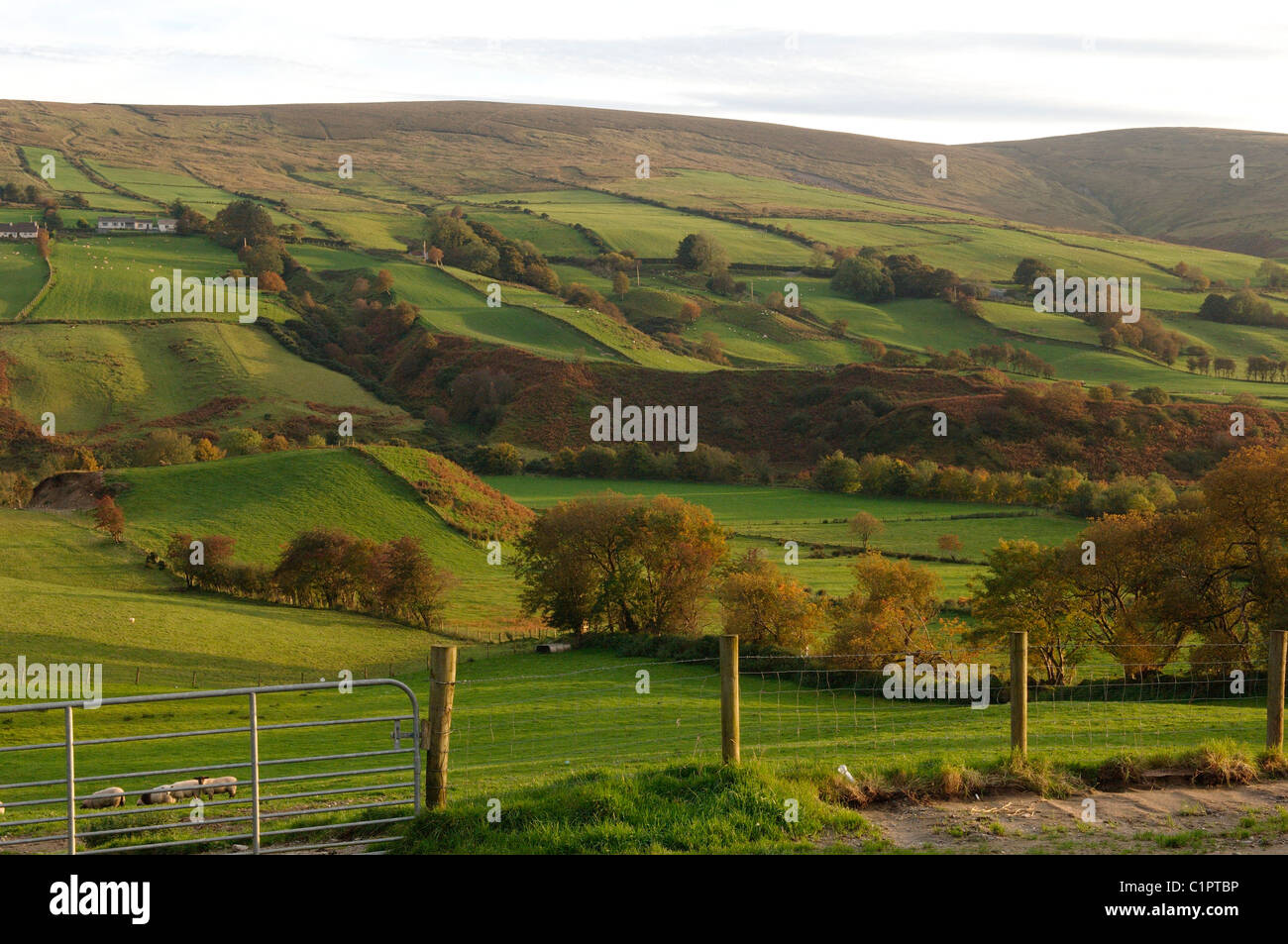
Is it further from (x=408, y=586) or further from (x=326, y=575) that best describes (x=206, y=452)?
(x=408, y=586)

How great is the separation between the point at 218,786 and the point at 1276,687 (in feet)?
45.2

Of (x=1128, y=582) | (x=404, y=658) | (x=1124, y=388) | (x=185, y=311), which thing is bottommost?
(x=404, y=658)

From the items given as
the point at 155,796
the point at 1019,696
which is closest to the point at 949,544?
the point at 1019,696

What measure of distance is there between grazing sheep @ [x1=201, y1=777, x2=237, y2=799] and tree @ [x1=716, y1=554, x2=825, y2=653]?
25.1 meters

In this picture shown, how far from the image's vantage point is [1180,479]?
88.8 m

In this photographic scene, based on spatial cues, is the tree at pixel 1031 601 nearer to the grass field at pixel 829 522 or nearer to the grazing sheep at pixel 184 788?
the grass field at pixel 829 522

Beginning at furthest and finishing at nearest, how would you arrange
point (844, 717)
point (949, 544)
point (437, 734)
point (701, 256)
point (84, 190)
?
point (84, 190) → point (701, 256) → point (949, 544) → point (844, 717) → point (437, 734)

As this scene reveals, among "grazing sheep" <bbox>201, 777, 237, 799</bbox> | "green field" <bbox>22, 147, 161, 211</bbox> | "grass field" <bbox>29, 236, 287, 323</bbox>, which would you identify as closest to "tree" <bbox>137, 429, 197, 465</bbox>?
"grass field" <bbox>29, 236, 287, 323</bbox>

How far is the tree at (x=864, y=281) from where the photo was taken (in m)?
151

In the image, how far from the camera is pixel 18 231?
455ft

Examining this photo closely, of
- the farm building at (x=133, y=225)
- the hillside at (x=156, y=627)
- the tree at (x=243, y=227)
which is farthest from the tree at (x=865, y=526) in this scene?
the farm building at (x=133, y=225)
